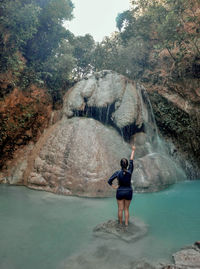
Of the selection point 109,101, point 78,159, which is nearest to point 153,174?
point 78,159

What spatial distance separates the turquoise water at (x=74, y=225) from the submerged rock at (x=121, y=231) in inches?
6.9

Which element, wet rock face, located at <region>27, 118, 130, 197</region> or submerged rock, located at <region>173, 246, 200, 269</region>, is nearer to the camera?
submerged rock, located at <region>173, 246, 200, 269</region>

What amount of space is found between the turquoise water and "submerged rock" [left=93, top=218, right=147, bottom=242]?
0.17 m

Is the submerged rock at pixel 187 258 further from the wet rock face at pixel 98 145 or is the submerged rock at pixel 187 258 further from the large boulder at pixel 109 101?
the large boulder at pixel 109 101

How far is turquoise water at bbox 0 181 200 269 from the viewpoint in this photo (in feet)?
14.6

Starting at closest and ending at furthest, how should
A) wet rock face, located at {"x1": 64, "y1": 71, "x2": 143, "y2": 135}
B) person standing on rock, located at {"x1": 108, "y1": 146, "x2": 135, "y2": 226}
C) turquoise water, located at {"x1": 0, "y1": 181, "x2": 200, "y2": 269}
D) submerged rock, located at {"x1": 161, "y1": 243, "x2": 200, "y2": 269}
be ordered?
submerged rock, located at {"x1": 161, "y1": 243, "x2": 200, "y2": 269} → turquoise water, located at {"x1": 0, "y1": 181, "x2": 200, "y2": 269} → person standing on rock, located at {"x1": 108, "y1": 146, "x2": 135, "y2": 226} → wet rock face, located at {"x1": 64, "y1": 71, "x2": 143, "y2": 135}

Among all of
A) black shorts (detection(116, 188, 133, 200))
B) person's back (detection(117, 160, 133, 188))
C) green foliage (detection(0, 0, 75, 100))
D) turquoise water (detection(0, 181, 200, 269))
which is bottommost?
turquoise water (detection(0, 181, 200, 269))

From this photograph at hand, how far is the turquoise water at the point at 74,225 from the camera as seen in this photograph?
4.46m

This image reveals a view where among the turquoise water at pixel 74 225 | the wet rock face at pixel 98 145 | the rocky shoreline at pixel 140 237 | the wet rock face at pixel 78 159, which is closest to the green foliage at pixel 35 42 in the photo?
the wet rock face at pixel 98 145

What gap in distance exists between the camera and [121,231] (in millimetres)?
5461

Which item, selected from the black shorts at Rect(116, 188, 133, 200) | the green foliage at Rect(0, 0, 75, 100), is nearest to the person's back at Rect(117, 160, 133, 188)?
the black shorts at Rect(116, 188, 133, 200)

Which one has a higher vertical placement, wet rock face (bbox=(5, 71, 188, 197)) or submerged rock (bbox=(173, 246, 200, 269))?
wet rock face (bbox=(5, 71, 188, 197))

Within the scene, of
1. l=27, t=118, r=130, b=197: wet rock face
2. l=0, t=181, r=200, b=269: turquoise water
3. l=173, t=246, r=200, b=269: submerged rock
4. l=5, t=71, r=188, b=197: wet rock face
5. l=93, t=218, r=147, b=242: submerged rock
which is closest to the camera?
l=173, t=246, r=200, b=269: submerged rock

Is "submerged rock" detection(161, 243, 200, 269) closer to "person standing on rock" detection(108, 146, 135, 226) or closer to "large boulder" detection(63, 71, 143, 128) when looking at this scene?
"person standing on rock" detection(108, 146, 135, 226)
